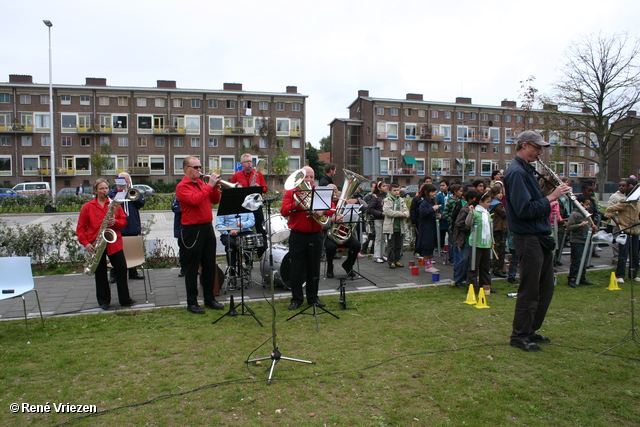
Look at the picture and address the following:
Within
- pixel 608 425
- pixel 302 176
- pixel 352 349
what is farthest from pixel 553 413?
pixel 302 176

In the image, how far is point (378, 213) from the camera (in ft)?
34.0

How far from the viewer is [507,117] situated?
68688 mm

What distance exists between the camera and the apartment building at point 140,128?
178 ft

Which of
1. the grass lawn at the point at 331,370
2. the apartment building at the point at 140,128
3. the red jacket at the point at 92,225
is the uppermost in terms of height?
the apartment building at the point at 140,128

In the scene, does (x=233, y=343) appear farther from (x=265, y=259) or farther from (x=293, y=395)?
(x=265, y=259)

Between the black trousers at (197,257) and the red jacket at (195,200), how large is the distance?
0.35 ft

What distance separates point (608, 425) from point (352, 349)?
2.40 meters

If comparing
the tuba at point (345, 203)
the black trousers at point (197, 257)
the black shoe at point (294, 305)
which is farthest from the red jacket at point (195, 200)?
the tuba at point (345, 203)

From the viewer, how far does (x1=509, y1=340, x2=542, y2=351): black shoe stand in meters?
4.76

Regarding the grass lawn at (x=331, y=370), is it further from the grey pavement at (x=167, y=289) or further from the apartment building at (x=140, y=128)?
the apartment building at (x=140, y=128)

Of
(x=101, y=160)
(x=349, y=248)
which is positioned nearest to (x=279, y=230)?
(x=349, y=248)

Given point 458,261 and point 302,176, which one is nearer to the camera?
point 302,176

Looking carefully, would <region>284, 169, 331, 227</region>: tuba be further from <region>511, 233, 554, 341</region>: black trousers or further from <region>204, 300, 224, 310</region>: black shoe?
<region>511, 233, 554, 341</region>: black trousers

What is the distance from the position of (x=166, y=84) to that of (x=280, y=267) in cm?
5540
